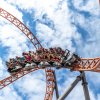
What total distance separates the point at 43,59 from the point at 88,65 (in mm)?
5817

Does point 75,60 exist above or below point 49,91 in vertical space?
below

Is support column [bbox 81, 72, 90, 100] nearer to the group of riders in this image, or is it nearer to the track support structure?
the track support structure

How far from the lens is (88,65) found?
3073cm

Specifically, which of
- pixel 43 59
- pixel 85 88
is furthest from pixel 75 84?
pixel 43 59

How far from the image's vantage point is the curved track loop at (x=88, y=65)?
29.5 m

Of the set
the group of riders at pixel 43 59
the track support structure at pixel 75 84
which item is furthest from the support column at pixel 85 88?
the group of riders at pixel 43 59

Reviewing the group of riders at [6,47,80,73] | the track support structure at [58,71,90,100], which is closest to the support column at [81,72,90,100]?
the track support structure at [58,71,90,100]

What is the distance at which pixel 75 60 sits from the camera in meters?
32.3

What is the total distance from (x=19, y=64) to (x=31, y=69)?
4.93ft

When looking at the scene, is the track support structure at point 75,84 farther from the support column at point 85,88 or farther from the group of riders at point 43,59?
the group of riders at point 43,59

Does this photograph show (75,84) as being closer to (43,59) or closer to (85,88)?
(85,88)

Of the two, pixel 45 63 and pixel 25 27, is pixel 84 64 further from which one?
pixel 25 27

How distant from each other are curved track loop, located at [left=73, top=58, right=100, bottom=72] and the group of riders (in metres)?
0.44

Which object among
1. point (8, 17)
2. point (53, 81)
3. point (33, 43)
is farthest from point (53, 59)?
point (8, 17)
